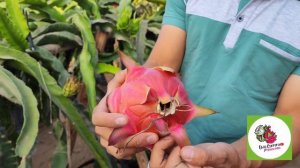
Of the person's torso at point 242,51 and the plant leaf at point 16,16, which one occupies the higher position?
the person's torso at point 242,51

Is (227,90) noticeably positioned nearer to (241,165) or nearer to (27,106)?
(241,165)

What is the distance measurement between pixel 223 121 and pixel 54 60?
47 centimetres

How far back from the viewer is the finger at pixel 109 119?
1.79 ft

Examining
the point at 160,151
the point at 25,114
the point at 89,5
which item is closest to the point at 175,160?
the point at 160,151

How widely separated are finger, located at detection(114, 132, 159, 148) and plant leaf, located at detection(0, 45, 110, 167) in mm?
366

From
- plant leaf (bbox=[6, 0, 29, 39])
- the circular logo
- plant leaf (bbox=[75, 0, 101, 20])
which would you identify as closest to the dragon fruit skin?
the circular logo

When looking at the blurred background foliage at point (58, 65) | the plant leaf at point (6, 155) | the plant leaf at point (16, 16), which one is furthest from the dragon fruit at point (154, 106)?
the plant leaf at point (16, 16)

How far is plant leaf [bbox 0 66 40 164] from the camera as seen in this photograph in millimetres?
791

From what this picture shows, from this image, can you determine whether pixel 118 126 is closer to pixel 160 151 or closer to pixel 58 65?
pixel 160 151

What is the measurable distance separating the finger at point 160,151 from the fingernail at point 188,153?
33mm

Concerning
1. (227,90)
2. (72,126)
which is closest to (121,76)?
(227,90)

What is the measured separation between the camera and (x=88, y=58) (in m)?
1.04

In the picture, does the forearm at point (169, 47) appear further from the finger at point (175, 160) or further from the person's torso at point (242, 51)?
the finger at point (175, 160)

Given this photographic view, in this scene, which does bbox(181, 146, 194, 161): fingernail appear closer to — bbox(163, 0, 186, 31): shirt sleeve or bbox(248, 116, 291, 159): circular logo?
bbox(248, 116, 291, 159): circular logo
